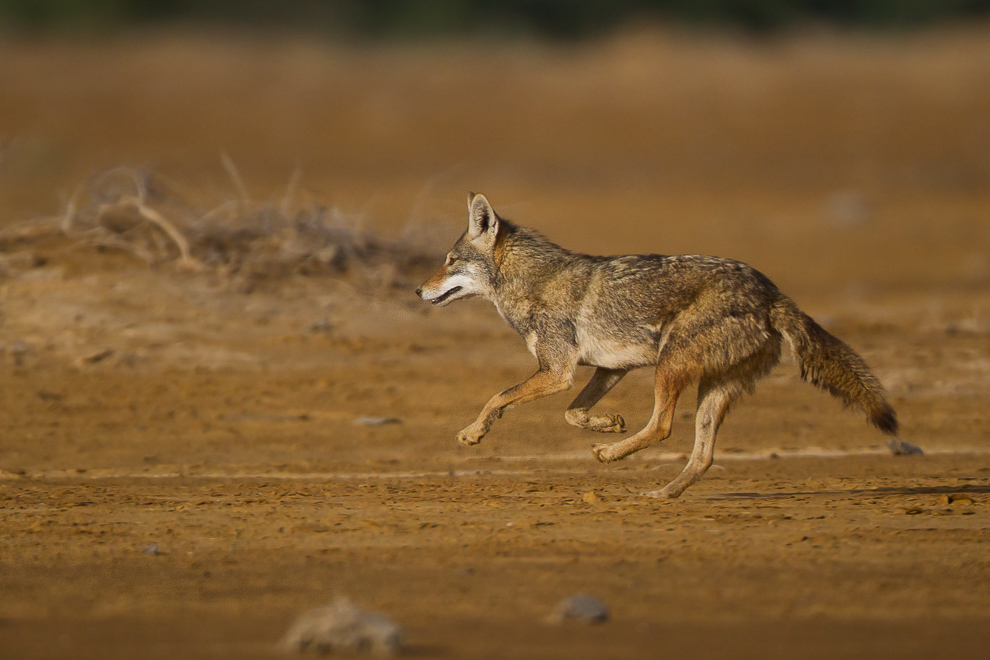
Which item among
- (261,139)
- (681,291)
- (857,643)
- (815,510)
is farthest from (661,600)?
(261,139)

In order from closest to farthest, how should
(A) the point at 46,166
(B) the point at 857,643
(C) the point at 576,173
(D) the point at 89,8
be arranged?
(B) the point at 857,643 < (A) the point at 46,166 < (C) the point at 576,173 < (D) the point at 89,8

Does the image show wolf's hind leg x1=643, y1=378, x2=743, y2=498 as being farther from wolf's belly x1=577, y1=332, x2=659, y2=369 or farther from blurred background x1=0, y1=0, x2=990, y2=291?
blurred background x1=0, y1=0, x2=990, y2=291

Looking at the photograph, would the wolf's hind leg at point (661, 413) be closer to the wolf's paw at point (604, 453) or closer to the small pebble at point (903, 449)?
the wolf's paw at point (604, 453)

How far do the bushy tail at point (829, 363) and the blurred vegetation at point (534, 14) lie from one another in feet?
106

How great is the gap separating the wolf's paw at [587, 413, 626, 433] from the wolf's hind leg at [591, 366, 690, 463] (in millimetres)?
318

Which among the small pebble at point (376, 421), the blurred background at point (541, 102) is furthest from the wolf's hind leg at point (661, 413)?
the blurred background at point (541, 102)

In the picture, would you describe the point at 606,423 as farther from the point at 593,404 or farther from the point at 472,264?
the point at 472,264

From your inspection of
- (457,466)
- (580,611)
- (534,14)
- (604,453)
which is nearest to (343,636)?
(580,611)

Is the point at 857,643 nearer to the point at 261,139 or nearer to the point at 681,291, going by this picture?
the point at 681,291

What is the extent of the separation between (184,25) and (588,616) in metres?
34.1

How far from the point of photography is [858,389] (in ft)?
23.6

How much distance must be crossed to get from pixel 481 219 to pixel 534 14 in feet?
114

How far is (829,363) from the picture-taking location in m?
7.26

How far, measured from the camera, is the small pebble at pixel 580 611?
4859 millimetres
